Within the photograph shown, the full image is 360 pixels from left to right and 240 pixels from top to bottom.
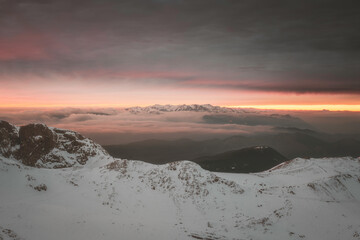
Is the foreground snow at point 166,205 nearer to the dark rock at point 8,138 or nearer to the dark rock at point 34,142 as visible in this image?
the dark rock at point 34,142

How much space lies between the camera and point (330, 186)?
222ft

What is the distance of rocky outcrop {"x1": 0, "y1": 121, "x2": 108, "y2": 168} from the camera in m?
76.7

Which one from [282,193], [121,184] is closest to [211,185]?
[282,193]

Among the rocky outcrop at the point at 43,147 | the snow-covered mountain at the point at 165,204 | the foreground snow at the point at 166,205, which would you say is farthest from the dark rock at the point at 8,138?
the foreground snow at the point at 166,205

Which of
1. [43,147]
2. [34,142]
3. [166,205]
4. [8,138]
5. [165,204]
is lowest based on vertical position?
[166,205]

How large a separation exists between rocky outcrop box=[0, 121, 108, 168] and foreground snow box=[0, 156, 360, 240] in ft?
32.2

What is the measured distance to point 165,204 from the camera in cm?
5766

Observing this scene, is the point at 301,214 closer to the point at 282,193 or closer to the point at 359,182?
the point at 282,193

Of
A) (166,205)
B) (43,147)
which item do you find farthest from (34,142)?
(166,205)

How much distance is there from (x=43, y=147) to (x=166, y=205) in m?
57.8

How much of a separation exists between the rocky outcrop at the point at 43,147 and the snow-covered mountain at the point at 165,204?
10.5 feet

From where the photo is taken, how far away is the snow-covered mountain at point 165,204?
132ft

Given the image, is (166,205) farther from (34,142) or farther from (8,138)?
(8,138)

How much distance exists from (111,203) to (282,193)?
5132 centimetres
